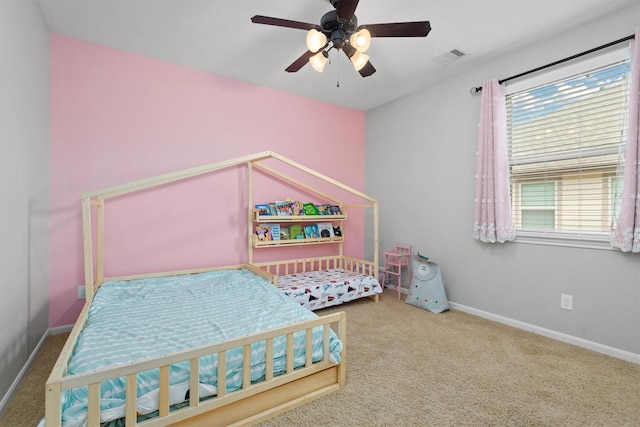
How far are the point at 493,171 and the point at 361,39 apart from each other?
65.6 inches

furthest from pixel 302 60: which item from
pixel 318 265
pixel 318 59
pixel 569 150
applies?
pixel 318 265

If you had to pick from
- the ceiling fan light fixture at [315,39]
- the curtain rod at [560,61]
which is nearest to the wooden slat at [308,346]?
the ceiling fan light fixture at [315,39]

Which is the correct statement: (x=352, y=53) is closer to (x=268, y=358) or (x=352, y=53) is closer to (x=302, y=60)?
(x=302, y=60)

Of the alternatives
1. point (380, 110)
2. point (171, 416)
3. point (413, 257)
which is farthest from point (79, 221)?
point (380, 110)

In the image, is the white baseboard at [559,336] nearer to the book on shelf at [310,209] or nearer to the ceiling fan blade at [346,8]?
the book on shelf at [310,209]

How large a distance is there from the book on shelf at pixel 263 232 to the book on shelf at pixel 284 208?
0.72 ft

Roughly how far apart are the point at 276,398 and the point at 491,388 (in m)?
1.21

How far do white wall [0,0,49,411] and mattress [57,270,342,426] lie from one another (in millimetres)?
367

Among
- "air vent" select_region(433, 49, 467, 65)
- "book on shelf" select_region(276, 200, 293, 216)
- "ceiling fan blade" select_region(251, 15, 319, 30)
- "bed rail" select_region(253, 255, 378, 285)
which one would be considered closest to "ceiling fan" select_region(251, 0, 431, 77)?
"ceiling fan blade" select_region(251, 15, 319, 30)

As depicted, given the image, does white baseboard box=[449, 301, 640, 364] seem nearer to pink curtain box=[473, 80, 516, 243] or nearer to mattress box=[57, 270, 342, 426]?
pink curtain box=[473, 80, 516, 243]

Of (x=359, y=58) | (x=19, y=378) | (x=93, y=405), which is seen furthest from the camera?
(x=359, y=58)

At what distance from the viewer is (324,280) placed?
2.99 meters

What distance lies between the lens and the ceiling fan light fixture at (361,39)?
1731mm

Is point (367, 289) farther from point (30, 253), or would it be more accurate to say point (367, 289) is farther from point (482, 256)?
point (30, 253)
